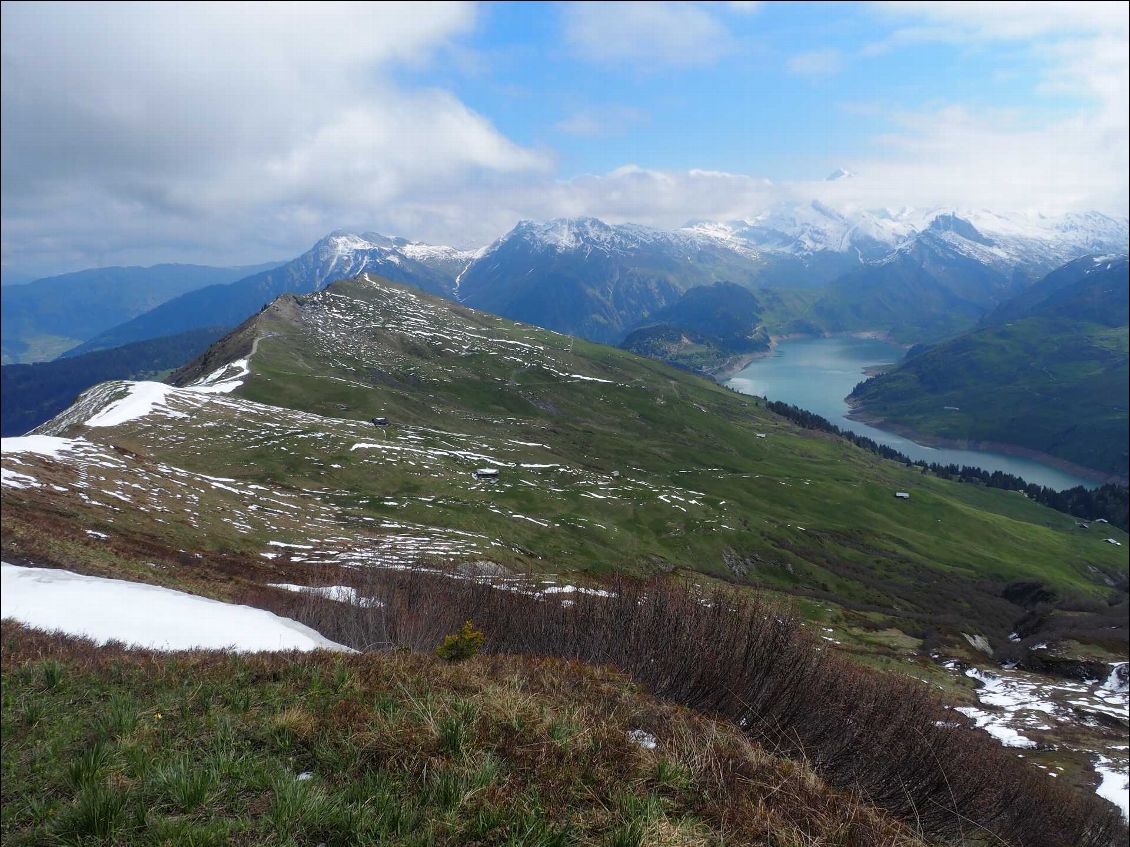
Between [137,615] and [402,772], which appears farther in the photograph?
[137,615]

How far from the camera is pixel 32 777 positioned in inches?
302

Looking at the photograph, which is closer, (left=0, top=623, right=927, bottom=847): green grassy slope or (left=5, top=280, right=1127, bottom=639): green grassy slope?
(left=0, top=623, right=927, bottom=847): green grassy slope

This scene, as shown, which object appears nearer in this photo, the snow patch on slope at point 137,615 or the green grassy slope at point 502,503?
the snow patch on slope at point 137,615

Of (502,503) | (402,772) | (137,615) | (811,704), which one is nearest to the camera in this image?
(402,772)

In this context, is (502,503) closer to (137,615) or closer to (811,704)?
(137,615)

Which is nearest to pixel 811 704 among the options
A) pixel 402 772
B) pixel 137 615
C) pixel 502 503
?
pixel 402 772

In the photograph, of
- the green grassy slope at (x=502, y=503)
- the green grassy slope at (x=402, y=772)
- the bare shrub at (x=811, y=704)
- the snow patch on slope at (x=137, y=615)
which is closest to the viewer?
the green grassy slope at (x=402, y=772)

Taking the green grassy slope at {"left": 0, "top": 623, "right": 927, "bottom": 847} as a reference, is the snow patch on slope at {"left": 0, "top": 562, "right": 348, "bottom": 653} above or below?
below

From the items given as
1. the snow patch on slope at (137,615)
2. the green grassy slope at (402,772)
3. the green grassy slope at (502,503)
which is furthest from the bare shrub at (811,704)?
the green grassy slope at (502,503)

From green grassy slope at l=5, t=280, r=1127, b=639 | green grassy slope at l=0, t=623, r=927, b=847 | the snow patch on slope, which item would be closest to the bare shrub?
green grassy slope at l=0, t=623, r=927, b=847

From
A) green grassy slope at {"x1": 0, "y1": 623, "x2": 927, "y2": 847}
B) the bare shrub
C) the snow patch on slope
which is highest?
green grassy slope at {"x1": 0, "y1": 623, "x2": 927, "y2": 847}

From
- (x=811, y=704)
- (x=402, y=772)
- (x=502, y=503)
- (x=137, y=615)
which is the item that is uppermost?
(x=402, y=772)

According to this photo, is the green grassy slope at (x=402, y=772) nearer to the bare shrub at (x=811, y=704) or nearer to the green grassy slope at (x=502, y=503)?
the bare shrub at (x=811, y=704)

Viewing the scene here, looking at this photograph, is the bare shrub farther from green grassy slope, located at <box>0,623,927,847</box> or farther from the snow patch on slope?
the snow patch on slope
